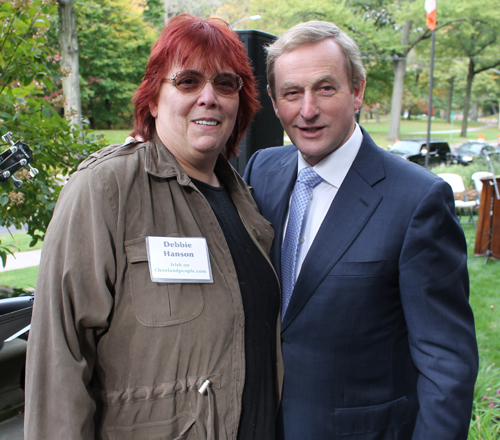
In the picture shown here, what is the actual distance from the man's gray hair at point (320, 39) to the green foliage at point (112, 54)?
3205cm

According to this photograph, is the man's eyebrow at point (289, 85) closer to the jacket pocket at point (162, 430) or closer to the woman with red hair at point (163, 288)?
the woman with red hair at point (163, 288)

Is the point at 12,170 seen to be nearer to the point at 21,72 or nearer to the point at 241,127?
the point at 21,72

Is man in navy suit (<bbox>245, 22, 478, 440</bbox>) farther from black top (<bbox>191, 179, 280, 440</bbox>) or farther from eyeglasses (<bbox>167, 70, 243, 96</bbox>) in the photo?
eyeglasses (<bbox>167, 70, 243, 96</bbox>)

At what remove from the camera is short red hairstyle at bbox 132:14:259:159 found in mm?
1602

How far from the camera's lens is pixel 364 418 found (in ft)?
5.72

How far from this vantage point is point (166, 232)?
145 centimetres

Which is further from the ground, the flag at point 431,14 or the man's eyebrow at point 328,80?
the flag at point 431,14

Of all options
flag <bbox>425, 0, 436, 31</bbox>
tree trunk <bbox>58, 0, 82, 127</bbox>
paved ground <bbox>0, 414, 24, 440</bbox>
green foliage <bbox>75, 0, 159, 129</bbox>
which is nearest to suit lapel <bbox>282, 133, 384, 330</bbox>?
paved ground <bbox>0, 414, 24, 440</bbox>

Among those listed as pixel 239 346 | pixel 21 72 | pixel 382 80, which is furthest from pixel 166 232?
pixel 382 80

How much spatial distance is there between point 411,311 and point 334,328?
0.28 m

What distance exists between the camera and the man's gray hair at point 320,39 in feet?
6.00

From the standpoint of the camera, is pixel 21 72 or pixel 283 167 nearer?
pixel 283 167

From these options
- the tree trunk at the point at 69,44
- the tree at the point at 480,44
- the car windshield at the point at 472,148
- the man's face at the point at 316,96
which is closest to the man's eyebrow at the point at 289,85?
the man's face at the point at 316,96

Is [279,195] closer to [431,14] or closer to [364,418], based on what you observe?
[364,418]
